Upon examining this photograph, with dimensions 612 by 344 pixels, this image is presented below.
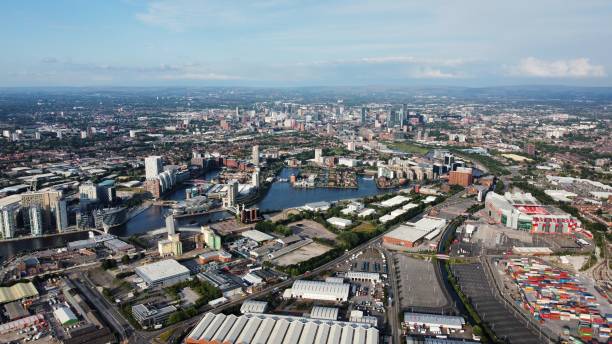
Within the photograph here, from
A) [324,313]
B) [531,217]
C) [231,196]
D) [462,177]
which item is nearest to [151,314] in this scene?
[324,313]

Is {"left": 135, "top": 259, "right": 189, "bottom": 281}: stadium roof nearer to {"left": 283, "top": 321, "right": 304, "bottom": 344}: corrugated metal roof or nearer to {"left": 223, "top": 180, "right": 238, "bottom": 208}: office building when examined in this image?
{"left": 283, "top": 321, "right": 304, "bottom": 344}: corrugated metal roof

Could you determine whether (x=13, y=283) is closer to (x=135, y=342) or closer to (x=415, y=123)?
(x=135, y=342)

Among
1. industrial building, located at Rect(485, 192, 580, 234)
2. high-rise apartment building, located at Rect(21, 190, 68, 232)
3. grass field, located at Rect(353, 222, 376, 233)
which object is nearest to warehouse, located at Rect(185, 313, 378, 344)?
grass field, located at Rect(353, 222, 376, 233)

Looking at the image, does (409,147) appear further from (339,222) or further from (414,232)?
(414,232)

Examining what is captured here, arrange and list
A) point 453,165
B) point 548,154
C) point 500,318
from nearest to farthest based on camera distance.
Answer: point 500,318 → point 453,165 → point 548,154

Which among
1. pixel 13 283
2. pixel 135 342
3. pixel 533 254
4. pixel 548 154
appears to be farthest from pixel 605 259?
pixel 548 154

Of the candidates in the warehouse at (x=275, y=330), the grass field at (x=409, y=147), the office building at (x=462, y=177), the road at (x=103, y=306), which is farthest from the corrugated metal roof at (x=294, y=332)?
the grass field at (x=409, y=147)
